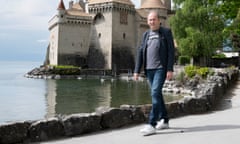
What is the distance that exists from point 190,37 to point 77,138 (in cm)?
3054

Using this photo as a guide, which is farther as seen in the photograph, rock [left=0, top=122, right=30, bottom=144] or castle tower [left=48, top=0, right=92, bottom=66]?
castle tower [left=48, top=0, right=92, bottom=66]

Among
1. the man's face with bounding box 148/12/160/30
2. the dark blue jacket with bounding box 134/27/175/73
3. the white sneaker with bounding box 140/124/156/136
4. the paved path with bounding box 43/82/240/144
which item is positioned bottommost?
the paved path with bounding box 43/82/240/144

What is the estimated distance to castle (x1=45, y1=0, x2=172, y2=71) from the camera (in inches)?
2142

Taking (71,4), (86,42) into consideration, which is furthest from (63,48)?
(71,4)

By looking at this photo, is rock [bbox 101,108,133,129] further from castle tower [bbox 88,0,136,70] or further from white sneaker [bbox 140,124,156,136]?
castle tower [bbox 88,0,136,70]

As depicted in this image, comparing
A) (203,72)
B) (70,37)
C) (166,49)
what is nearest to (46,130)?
(166,49)

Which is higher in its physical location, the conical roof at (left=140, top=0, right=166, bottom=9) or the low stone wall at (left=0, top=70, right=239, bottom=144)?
the conical roof at (left=140, top=0, right=166, bottom=9)

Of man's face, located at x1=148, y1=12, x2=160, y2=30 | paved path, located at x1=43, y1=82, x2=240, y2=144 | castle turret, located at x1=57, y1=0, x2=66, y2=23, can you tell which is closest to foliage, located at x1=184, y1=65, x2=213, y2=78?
paved path, located at x1=43, y1=82, x2=240, y2=144

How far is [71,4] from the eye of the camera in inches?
2717

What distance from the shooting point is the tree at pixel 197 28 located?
34875 mm

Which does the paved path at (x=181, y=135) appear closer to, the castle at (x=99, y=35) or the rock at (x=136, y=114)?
the rock at (x=136, y=114)

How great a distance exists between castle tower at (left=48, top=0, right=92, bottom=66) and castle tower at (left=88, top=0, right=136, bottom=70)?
64.0 inches

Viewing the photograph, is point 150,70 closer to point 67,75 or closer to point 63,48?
point 67,75

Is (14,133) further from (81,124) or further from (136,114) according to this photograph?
(136,114)
